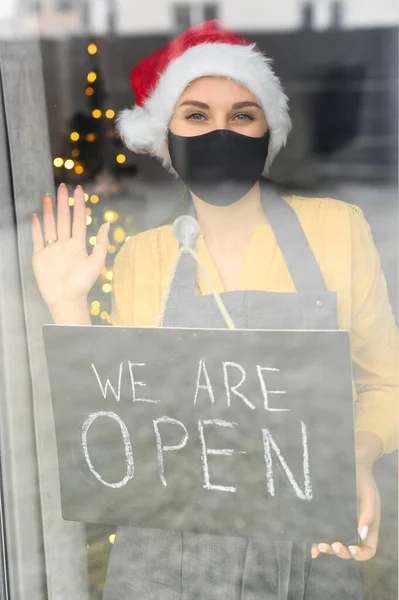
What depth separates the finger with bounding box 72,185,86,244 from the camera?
146 cm

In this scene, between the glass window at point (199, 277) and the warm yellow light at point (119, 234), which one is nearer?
the glass window at point (199, 277)

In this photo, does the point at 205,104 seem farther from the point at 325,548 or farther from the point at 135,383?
the point at 325,548

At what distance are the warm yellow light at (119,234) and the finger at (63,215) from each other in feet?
0.39

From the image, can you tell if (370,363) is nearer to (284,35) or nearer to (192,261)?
(192,261)

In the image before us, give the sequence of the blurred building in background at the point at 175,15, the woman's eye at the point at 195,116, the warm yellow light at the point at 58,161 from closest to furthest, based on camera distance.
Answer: the blurred building in background at the point at 175,15
the woman's eye at the point at 195,116
the warm yellow light at the point at 58,161

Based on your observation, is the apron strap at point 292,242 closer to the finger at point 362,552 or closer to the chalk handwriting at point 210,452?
the chalk handwriting at point 210,452

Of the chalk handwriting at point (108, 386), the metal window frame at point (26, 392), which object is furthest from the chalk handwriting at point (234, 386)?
the metal window frame at point (26, 392)

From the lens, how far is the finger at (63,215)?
1.47m

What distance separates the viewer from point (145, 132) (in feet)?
4.55

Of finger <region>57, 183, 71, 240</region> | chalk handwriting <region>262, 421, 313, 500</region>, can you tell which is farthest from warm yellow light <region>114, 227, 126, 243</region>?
chalk handwriting <region>262, 421, 313, 500</region>

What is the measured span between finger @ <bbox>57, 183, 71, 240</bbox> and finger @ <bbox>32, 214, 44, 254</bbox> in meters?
0.05

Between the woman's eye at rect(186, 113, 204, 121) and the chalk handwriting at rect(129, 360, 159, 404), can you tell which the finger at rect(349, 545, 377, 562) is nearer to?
the chalk handwriting at rect(129, 360, 159, 404)

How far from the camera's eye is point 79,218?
1.47 metres

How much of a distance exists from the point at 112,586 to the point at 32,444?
0.40 meters
